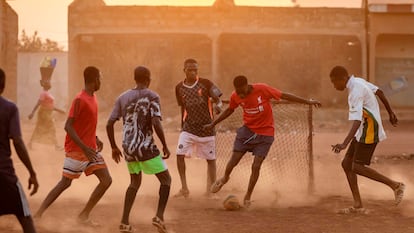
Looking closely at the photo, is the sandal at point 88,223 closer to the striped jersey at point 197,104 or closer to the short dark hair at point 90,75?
the short dark hair at point 90,75

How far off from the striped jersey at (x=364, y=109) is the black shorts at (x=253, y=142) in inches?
46.3

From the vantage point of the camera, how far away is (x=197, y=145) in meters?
10.6

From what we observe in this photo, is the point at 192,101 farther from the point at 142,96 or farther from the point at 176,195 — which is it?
the point at 142,96

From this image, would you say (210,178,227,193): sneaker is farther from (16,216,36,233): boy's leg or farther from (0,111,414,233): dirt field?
(16,216,36,233): boy's leg

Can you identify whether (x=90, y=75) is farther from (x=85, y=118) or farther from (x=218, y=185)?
(x=218, y=185)

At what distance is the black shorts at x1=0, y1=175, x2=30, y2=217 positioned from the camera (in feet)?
18.8

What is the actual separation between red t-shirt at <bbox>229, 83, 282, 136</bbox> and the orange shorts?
228 cm

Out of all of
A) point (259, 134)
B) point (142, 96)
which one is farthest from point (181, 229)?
point (259, 134)

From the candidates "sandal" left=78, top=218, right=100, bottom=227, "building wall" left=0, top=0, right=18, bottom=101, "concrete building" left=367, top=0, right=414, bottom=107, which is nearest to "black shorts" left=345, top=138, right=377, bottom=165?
"sandal" left=78, top=218, right=100, bottom=227

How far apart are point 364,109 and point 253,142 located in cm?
150

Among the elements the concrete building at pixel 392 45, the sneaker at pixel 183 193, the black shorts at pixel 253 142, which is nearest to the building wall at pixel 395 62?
the concrete building at pixel 392 45

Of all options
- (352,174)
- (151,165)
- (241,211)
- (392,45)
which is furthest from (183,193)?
(392,45)

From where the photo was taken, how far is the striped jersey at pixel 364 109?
864 centimetres

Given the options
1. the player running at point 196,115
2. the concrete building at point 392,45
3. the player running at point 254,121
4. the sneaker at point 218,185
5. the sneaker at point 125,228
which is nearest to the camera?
the sneaker at point 125,228
